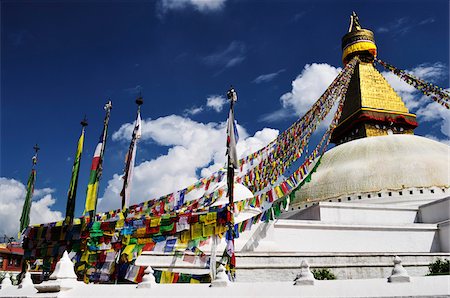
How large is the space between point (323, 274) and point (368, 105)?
2037 cm

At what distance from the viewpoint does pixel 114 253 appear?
10.4m

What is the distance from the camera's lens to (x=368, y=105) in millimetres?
29266

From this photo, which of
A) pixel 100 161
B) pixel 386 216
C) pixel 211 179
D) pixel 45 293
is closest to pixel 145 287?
pixel 45 293

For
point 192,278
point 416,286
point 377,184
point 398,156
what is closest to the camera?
point 416,286

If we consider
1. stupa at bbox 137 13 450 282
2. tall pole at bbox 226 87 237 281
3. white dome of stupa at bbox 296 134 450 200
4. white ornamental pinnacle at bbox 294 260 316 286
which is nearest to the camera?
white ornamental pinnacle at bbox 294 260 316 286

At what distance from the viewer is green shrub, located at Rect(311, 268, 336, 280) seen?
12.1 meters

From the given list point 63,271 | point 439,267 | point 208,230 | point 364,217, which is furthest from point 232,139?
point 364,217

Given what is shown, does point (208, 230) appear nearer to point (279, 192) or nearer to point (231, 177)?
point (231, 177)

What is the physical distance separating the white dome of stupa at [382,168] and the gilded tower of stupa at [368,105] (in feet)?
16.0

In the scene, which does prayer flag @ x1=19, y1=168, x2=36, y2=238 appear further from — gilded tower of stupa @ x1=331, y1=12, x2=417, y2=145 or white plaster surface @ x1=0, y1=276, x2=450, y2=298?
gilded tower of stupa @ x1=331, y1=12, x2=417, y2=145

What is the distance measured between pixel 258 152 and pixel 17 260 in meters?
25.7

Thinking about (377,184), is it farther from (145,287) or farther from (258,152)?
(145,287)

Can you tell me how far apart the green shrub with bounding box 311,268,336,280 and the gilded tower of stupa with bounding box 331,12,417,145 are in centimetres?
1818

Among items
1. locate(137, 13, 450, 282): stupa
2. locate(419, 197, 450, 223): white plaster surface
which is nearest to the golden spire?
Answer: locate(137, 13, 450, 282): stupa
